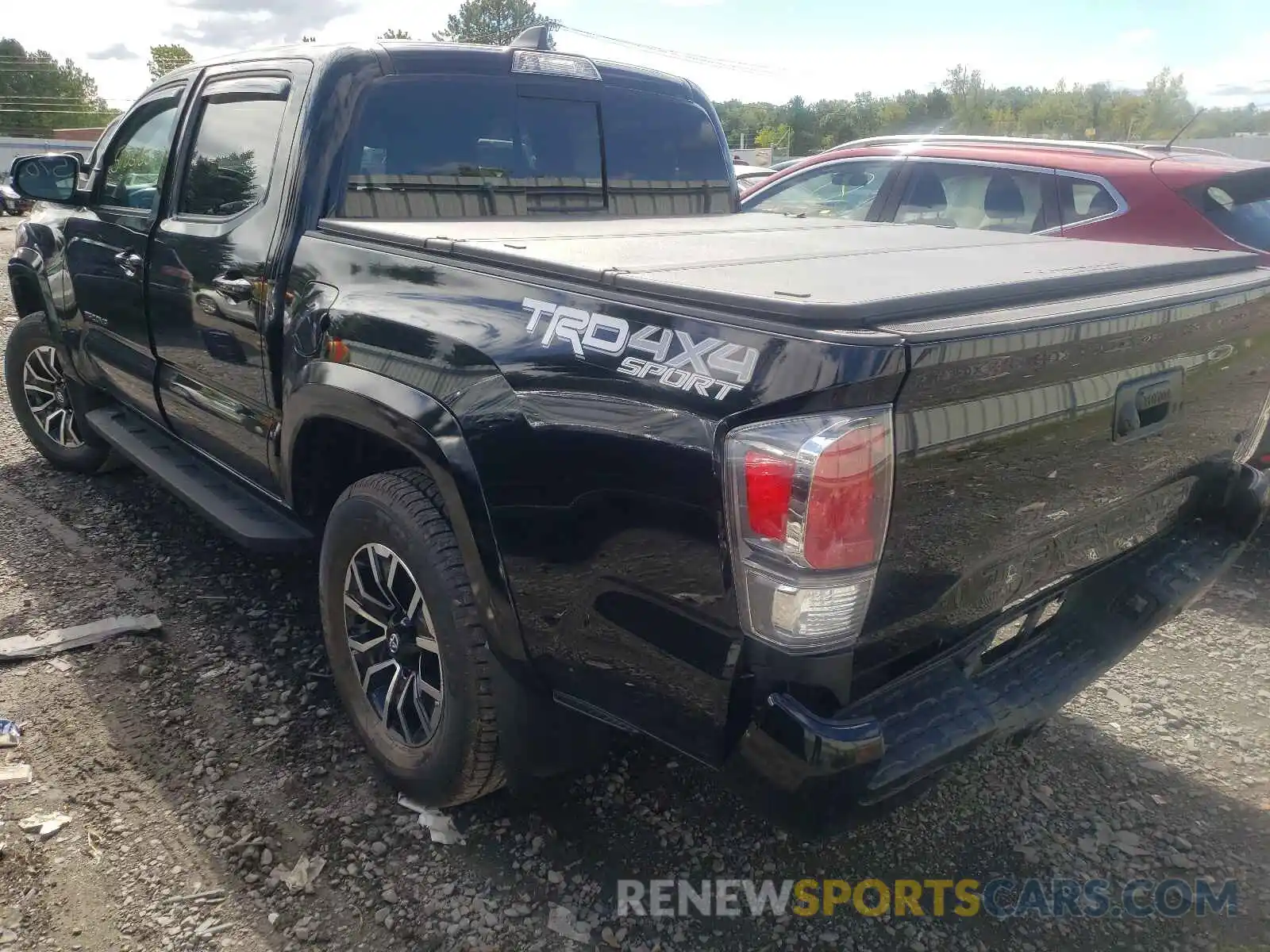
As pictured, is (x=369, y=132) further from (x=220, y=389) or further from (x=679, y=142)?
(x=679, y=142)

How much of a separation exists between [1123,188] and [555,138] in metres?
2.89

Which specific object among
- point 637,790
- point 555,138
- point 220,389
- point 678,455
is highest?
point 555,138

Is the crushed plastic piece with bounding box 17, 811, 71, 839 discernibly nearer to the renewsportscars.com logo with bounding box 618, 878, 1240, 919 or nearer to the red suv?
the renewsportscars.com logo with bounding box 618, 878, 1240, 919

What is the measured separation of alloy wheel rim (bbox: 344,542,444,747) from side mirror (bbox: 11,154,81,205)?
8.61 feet

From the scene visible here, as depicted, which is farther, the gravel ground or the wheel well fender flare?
the gravel ground

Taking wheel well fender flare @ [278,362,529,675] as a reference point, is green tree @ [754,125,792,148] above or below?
below

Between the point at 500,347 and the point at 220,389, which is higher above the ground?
the point at 500,347

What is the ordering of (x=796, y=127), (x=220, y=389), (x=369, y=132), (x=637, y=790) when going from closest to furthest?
(x=637, y=790), (x=369, y=132), (x=220, y=389), (x=796, y=127)


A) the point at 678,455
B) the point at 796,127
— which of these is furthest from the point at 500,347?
the point at 796,127

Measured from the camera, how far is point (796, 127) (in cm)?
7888

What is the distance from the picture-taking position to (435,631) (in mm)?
2289

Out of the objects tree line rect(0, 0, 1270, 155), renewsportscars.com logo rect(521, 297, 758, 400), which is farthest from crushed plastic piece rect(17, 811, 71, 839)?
tree line rect(0, 0, 1270, 155)

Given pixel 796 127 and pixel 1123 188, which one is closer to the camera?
pixel 1123 188

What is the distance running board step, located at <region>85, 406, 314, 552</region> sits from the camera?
3.03 meters
